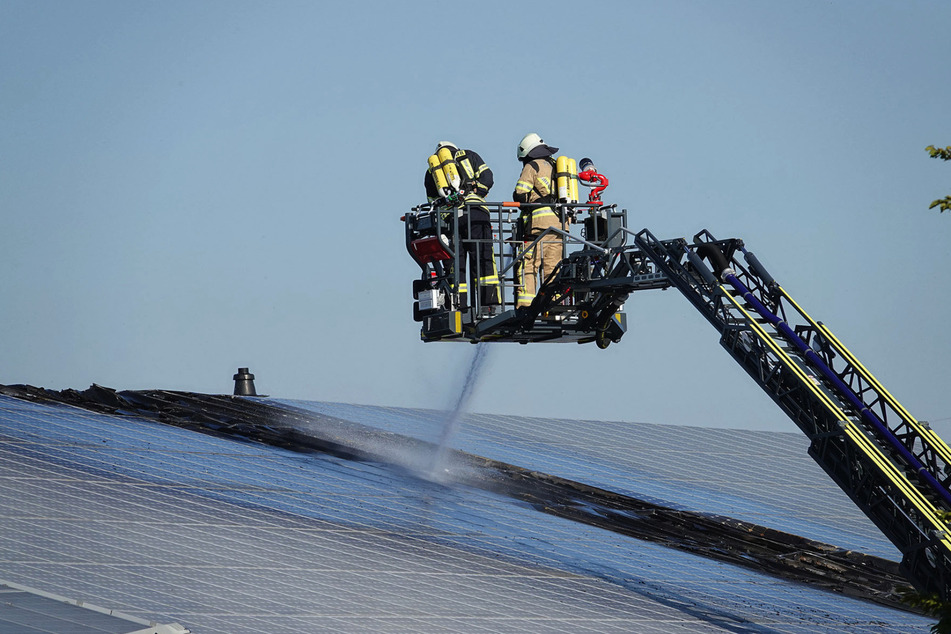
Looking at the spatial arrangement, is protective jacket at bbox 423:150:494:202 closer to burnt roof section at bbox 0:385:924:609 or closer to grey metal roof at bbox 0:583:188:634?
burnt roof section at bbox 0:385:924:609

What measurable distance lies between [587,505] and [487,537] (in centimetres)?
403

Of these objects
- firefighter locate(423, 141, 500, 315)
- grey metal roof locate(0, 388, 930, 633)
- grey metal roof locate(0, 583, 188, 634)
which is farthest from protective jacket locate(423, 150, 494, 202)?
grey metal roof locate(0, 583, 188, 634)

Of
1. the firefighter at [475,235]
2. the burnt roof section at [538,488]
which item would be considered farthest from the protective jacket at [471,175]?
the burnt roof section at [538,488]

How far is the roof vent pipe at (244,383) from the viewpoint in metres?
28.5

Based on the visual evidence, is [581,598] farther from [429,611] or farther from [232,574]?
[232,574]

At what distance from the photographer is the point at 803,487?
2545 centimetres

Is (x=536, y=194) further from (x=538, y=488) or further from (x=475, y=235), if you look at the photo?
(x=538, y=488)

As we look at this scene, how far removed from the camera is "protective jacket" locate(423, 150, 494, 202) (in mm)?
18688

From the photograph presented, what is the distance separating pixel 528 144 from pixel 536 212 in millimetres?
1032

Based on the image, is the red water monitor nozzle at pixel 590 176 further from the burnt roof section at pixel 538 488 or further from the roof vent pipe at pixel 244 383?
the roof vent pipe at pixel 244 383

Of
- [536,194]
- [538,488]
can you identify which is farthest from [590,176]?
[538,488]

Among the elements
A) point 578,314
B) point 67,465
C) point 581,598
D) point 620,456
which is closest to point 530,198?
point 578,314

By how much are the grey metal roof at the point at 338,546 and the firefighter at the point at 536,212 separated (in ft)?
11.7

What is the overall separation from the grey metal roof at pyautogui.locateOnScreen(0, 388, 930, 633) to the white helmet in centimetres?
532
